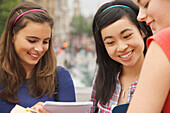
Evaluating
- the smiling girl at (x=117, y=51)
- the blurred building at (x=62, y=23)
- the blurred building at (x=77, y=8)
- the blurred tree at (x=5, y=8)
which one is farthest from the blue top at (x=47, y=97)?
the blurred building at (x=77, y=8)

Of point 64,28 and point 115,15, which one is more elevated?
point 115,15

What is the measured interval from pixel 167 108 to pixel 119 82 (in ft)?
4.20

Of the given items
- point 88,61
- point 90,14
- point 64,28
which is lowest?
point 88,61

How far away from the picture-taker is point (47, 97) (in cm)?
217

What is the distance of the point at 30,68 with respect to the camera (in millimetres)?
2361

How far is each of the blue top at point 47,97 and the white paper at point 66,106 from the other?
1.23 ft

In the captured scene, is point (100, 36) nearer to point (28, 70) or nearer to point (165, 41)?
point (28, 70)

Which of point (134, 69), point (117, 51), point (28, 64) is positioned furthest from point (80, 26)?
point (117, 51)

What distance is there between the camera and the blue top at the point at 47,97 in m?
2.11

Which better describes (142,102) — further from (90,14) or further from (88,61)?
(90,14)

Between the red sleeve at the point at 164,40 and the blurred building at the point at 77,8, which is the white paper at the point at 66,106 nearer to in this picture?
the red sleeve at the point at 164,40

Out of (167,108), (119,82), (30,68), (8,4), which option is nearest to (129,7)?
(119,82)

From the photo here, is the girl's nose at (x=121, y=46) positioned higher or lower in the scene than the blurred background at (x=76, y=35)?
higher

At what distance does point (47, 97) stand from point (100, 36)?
29.7 inches
